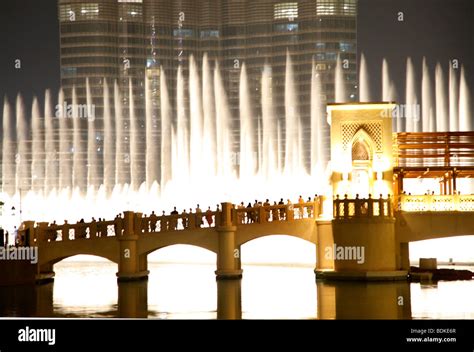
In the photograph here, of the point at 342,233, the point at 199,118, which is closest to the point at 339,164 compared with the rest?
the point at 342,233

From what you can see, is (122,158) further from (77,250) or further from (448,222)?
(448,222)

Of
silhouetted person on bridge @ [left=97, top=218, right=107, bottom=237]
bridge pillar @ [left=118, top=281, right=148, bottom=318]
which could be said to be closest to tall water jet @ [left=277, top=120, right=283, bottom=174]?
silhouetted person on bridge @ [left=97, top=218, right=107, bottom=237]

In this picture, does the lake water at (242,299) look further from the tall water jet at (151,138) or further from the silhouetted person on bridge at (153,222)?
the tall water jet at (151,138)

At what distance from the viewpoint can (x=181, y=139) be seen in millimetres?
64312

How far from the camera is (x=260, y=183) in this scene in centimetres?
5438

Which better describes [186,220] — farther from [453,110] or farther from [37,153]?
[37,153]

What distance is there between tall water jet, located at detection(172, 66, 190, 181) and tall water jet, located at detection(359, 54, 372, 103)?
10.3 meters

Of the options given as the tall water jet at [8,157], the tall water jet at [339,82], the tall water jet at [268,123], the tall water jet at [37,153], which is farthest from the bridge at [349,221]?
the tall water jet at [8,157]

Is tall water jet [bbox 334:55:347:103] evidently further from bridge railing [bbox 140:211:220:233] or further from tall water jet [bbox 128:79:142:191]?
bridge railing [bbox 140:211:220:233]

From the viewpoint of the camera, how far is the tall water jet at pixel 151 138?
66.6m

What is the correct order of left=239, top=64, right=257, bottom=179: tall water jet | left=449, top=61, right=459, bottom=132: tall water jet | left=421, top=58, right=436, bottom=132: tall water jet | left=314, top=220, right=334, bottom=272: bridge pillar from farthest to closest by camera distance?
1. left=239, top=64, right=257, bottom=179: tall water jet
2. left=421, top=58, right=436, bottom=132: tall water jet
3. left=449, top=61, right=459, bottom=132: tall water jet
4. left=314, top=220, right=334, bottom=272: bridge pillar

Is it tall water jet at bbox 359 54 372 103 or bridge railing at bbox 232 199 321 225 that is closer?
bridge railing at bbox 232 199 321 225

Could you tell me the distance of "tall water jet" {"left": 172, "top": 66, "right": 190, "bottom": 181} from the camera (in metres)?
59.5

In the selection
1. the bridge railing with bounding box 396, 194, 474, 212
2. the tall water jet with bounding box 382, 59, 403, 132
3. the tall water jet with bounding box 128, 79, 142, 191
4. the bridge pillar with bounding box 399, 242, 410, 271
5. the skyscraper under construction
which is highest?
the skyscraper under construction
